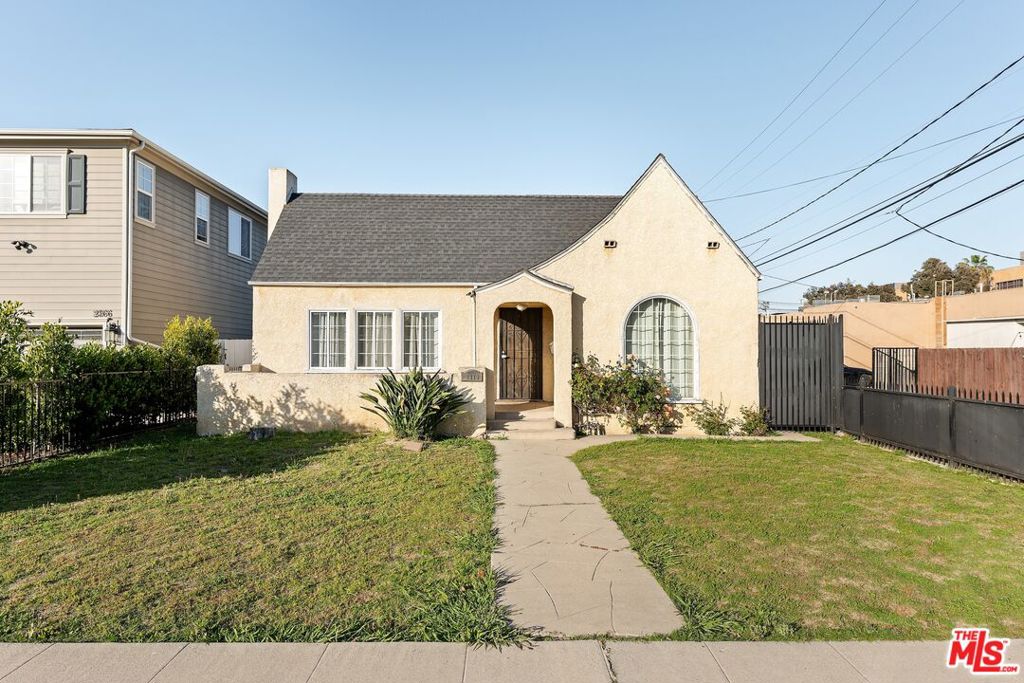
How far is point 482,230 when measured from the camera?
15.2 metres

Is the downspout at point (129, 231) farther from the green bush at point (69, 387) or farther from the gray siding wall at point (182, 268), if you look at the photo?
the green bush at point (69, 387)

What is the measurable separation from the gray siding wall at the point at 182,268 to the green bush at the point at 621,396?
12.4 metres

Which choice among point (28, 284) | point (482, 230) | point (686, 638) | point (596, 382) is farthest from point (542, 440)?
point (28, 284)

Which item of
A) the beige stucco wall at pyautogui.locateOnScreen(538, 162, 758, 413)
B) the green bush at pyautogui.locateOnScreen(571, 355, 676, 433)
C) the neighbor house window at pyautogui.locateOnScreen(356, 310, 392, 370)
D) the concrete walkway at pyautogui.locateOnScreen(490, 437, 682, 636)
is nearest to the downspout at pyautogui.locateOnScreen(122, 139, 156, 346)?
the neighbor house window at pyautogui.locateOnScreen(356, 310, 392, 370)

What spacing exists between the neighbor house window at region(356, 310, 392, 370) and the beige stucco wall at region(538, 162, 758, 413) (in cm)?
434

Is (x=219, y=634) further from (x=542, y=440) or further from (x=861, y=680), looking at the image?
(x=542, y=440)

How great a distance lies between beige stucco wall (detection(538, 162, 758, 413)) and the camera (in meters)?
12.4

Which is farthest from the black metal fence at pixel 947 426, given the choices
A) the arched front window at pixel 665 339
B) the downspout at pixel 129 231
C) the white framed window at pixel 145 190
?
the white framed window at pixel 145 190

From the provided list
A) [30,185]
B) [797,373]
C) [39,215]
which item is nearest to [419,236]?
[797,373]

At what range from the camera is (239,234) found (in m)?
20.8

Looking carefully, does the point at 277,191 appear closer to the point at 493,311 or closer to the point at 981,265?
the point at 493,311

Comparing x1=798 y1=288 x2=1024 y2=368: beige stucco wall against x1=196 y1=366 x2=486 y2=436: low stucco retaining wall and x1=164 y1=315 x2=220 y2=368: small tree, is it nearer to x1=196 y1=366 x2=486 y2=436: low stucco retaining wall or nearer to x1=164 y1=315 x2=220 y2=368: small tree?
x1=196 y1=366 x2=486 y2=436: low stucco retaining wall

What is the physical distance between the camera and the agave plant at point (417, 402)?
10891 mm

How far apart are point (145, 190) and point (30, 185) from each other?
2790mm
